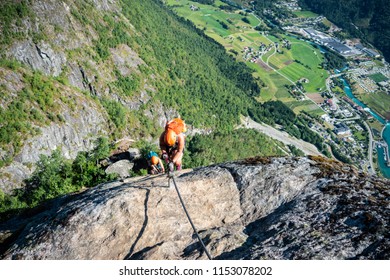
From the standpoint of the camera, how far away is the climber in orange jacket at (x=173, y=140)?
47.2 ft

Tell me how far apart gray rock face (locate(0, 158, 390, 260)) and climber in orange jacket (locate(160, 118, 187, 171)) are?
7.49ft

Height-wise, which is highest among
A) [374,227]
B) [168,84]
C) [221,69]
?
[374,227]

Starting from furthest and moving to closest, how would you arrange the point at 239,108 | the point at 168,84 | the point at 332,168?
1. the point at 239,108
2. the point at 168,84
3. the point at 332,168

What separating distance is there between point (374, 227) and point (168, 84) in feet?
334

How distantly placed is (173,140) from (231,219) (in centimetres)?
521

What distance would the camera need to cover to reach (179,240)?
48.1ft

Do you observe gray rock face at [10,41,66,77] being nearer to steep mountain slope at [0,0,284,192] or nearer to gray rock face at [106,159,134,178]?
steep mountain slope at [0,0,284,192]

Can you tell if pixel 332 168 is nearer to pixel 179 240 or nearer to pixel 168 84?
pixel 179 240

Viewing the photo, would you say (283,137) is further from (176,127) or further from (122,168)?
(176,127)

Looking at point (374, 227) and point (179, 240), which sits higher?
point (374, 227)

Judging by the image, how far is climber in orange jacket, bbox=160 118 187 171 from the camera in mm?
14375

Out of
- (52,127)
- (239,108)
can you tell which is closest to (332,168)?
(52,127)

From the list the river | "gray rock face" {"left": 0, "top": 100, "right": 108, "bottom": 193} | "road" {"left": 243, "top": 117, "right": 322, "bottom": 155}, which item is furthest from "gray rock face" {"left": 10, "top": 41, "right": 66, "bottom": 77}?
the river
